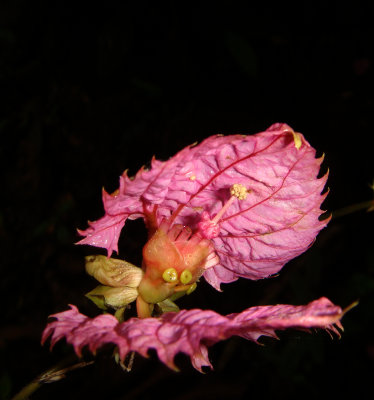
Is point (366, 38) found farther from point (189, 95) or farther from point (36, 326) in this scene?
point (36, 326)

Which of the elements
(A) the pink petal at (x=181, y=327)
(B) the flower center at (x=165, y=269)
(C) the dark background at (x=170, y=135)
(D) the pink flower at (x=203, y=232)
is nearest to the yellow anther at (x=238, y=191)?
(D) the pink flower at (x=203, y=232)

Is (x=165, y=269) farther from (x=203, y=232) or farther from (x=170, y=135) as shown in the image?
(x=170, y=135)

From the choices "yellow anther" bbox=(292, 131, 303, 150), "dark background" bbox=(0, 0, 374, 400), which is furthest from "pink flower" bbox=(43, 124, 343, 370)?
"dark background" bbox=(0, 0, 374, 400)

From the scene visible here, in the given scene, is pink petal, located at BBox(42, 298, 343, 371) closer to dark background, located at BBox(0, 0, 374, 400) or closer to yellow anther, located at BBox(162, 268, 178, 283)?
yellow anther, located at BBox(162, 268, 178, 283)

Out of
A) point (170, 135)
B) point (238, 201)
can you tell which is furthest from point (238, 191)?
point (170, 135)

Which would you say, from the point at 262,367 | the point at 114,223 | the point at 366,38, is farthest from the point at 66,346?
the point at 366,38
